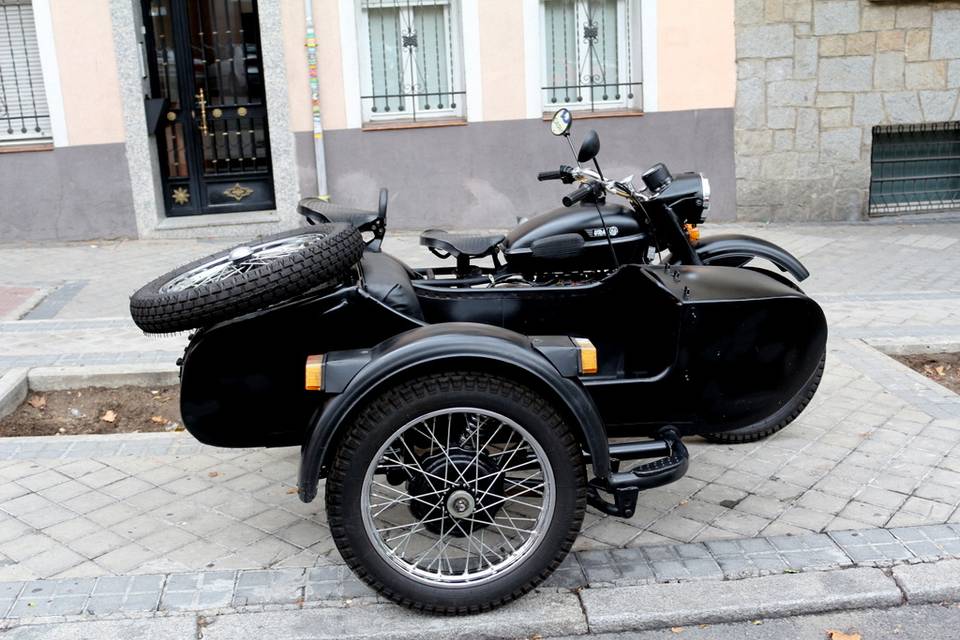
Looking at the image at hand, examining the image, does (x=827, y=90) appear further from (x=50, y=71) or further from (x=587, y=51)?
(x=50, y=71)

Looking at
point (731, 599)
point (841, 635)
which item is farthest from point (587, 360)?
point (841, 635)

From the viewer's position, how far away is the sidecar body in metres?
3.27

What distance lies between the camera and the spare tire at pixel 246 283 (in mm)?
3324

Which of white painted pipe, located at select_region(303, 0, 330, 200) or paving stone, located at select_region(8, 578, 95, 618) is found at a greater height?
white painted pipe, located at select_region(303, 0, 330, 200)

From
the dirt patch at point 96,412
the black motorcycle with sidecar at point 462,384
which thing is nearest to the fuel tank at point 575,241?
the black motorcycle with sidecar at point 462,384

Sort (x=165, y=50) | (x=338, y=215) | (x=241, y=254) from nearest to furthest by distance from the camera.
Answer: (x=241, y=254), (x=338, y=215), (x=165, y=50)

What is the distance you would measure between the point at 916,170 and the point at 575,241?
7.66m

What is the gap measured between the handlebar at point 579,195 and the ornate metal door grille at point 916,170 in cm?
709

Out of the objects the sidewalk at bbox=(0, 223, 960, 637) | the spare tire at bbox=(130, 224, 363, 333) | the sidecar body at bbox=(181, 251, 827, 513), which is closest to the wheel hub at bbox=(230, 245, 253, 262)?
the spare tire at bbox=(130, 224, 363, 333)

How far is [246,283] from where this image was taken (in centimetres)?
332

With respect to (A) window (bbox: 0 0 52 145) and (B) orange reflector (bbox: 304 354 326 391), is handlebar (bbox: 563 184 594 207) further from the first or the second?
(A) window (bbox: 0 0 52 145)

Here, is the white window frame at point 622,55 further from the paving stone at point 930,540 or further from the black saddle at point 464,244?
the paving stone at point 930,540

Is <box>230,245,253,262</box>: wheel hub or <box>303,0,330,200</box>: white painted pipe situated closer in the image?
<box>230,245,253,262</box>: wheel hub

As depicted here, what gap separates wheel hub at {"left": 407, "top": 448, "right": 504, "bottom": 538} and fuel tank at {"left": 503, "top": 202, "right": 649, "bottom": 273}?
1522 mm
